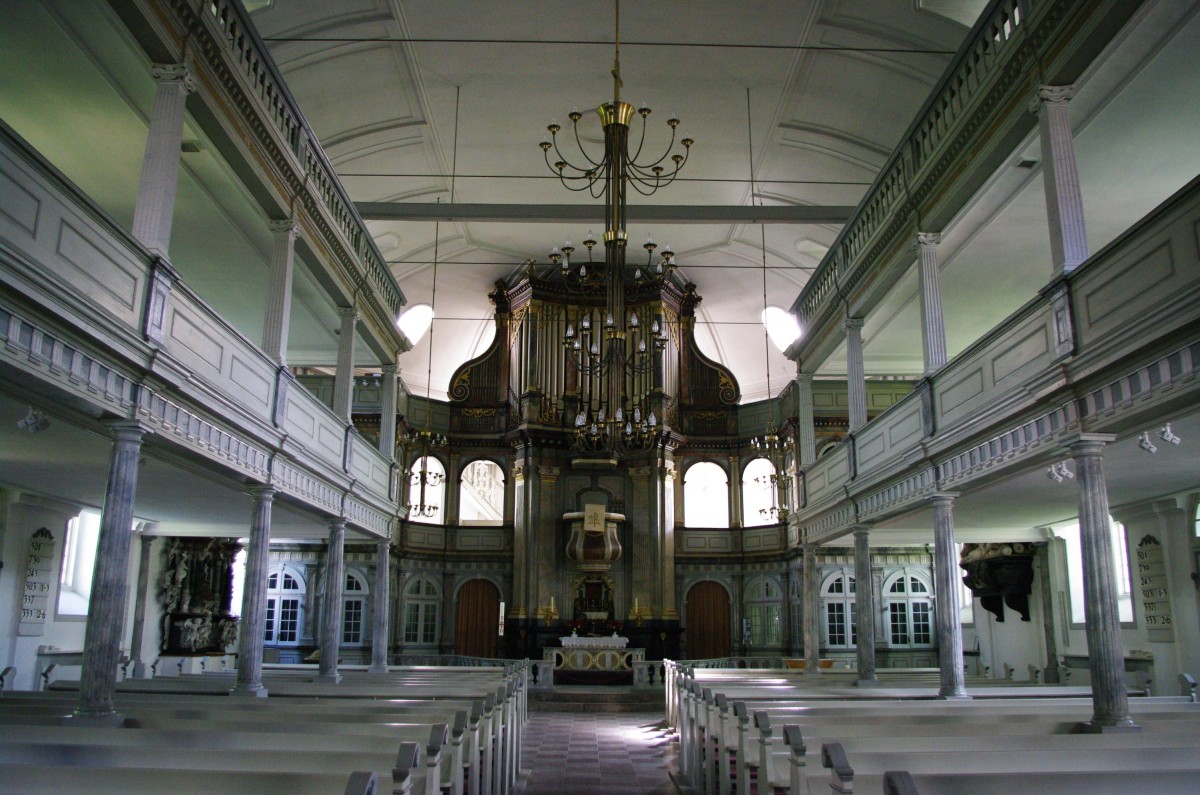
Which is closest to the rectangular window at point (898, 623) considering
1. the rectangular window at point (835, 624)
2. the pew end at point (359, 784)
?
the rectangular window at point (835, 624)

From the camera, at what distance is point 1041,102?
31.7 feet

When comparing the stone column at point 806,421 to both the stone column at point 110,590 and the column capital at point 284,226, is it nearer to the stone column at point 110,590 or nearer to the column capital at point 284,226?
the column capital at point 284,226

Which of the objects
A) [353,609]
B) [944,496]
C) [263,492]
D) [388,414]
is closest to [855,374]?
[944,496]

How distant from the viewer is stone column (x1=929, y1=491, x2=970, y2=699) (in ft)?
39.9

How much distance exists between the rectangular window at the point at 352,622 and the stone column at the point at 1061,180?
2069 centimetres

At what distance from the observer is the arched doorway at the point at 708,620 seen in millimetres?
26828

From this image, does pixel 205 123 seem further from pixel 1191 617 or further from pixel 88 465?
pixel 1191 617

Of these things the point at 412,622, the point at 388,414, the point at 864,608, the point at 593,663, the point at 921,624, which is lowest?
the point at 593,663

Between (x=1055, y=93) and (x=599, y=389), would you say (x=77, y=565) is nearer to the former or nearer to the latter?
(x=599, y=389)

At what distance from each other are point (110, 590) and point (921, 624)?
852 inches

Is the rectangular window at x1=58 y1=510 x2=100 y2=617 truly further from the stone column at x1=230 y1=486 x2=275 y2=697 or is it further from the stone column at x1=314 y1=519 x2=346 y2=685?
the stone column at x1=230 y1=486 x2=275 y2=697

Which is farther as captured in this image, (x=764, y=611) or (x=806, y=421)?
(x=764, y=611)

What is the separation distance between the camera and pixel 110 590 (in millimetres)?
8172

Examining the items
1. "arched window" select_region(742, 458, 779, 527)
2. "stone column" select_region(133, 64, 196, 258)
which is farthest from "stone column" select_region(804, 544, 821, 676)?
"stone column" select_region(133, 64, 196, 258)
